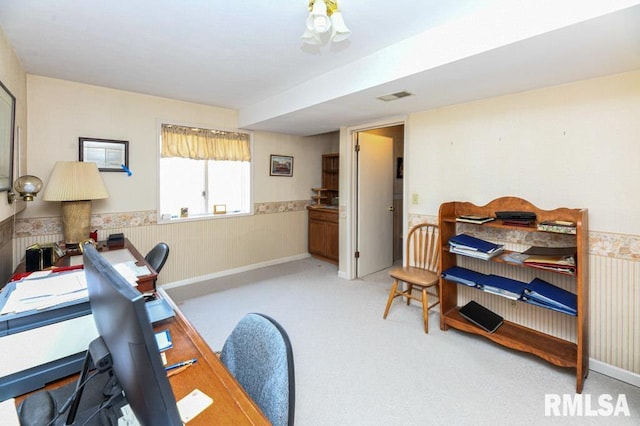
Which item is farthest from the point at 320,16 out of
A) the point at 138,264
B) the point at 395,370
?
the point at 395,370

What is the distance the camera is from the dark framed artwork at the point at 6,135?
1845mm

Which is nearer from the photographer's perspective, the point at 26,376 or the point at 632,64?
the point at 26,376

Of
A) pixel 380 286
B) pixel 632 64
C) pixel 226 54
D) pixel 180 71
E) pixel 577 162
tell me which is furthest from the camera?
pixel 380 286

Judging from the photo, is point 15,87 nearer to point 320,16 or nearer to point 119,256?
point 119,256

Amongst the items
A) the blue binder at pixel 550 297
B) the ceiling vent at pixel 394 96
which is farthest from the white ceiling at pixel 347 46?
the blue binder at pixel 550 297

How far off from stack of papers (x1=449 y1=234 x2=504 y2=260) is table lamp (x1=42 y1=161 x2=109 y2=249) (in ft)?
10.2

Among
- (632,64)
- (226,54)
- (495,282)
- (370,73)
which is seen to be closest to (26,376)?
(226,54)

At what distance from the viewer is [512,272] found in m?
2.54

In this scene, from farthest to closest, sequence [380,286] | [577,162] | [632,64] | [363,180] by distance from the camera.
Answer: [363,180] → [380,286] → [577,162] → [632,64]

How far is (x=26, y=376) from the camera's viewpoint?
86 centimetres

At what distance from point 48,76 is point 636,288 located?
Result: 501 centimetres

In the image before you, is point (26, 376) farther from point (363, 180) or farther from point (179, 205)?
point (363, 180)

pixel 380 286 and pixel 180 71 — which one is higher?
pixel 180 71

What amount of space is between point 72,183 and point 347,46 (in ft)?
8.23
